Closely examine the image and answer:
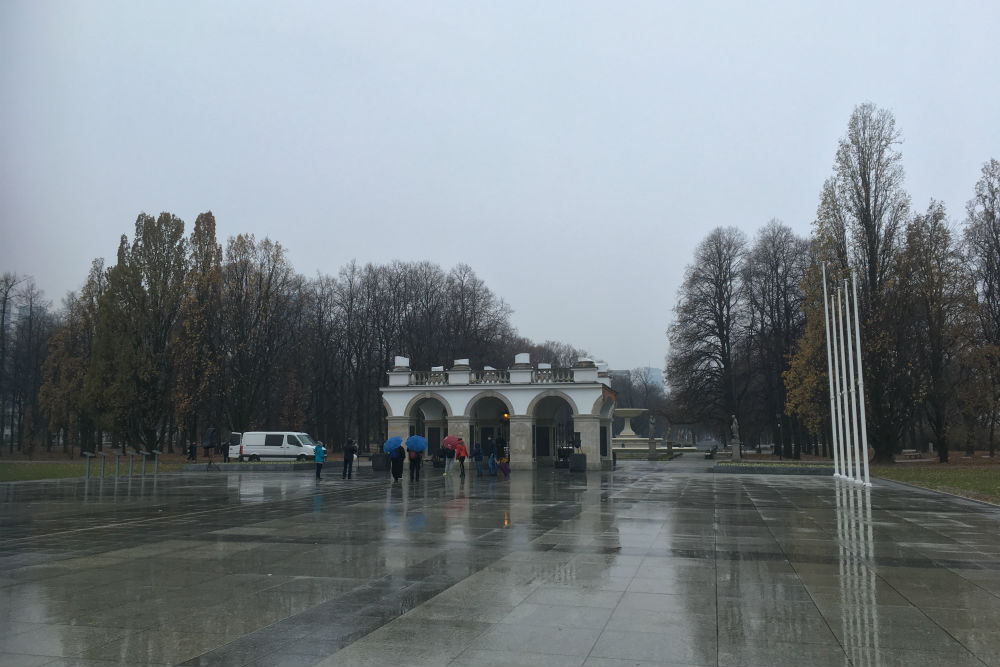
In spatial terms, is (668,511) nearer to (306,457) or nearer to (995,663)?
(995,663)

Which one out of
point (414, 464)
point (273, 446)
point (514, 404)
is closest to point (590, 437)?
point (514, 404)

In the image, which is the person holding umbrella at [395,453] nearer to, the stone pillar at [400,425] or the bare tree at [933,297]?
the stone pillar at [400,425]

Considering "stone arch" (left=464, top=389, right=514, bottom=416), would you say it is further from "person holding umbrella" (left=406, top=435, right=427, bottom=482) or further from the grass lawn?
the grass lawn

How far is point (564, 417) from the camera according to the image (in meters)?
80.5

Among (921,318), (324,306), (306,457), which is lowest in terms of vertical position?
(306,457)

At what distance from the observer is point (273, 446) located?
4238cm

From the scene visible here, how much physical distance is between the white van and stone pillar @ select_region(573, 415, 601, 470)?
53.4 ft

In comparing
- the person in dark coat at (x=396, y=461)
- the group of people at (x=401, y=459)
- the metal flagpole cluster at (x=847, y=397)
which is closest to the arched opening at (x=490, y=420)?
the group of people at (x=401, y=459)

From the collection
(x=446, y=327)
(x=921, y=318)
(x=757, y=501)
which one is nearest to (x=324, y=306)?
(x=446, y=327)

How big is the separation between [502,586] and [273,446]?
122 ft

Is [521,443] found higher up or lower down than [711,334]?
lower down

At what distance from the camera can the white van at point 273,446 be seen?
139 ft

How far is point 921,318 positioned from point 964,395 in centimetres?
514

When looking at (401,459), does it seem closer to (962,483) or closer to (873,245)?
(962,483)
